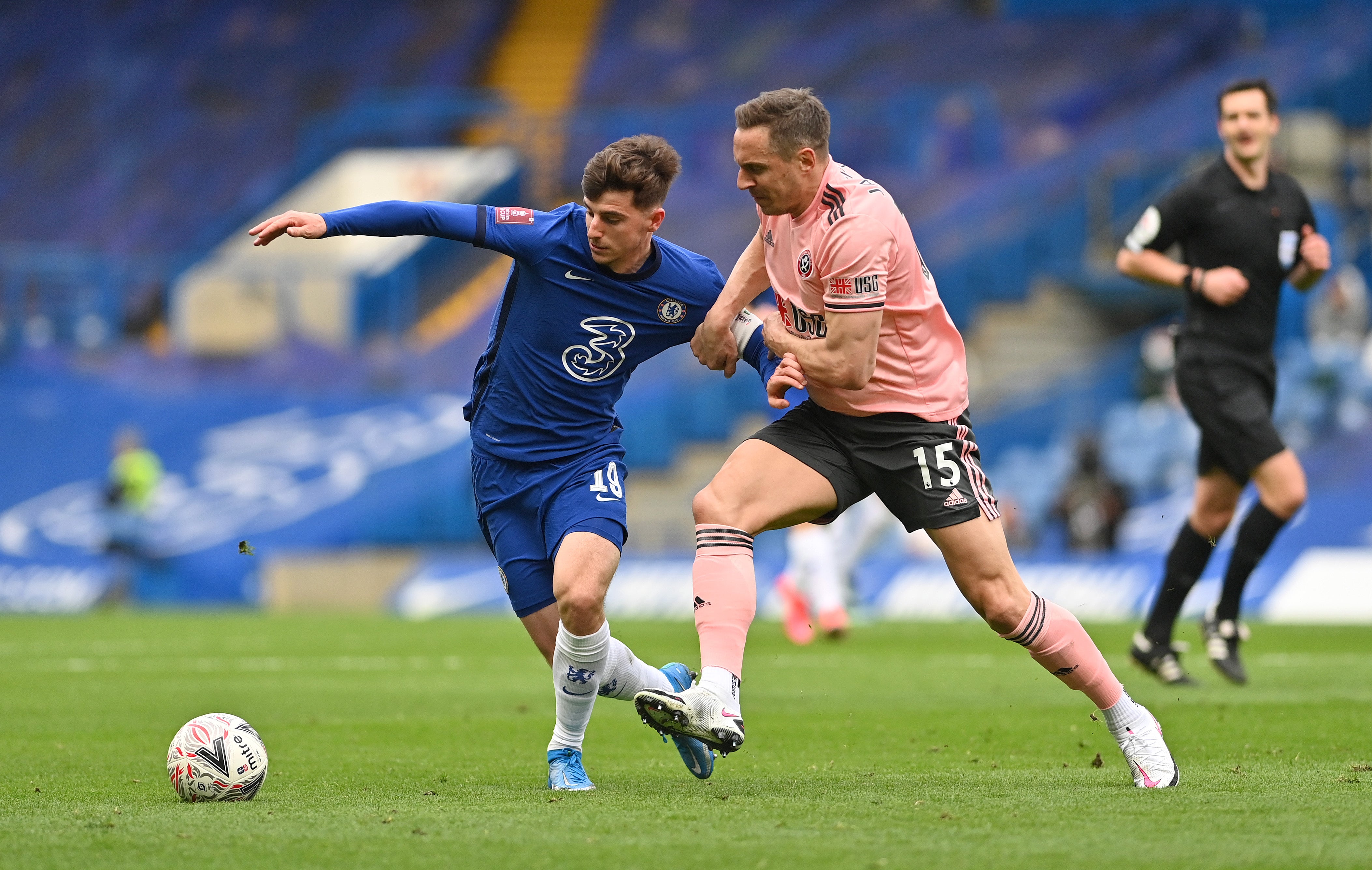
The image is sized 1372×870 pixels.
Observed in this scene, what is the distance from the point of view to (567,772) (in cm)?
560

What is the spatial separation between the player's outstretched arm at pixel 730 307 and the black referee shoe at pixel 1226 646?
12.9 feet

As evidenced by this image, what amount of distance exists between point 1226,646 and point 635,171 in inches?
181

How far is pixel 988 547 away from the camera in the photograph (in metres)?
5.27

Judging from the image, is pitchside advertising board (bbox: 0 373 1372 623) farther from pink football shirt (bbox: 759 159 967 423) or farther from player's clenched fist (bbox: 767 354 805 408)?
player's clenched fist (bbox: 767 354 805 408)

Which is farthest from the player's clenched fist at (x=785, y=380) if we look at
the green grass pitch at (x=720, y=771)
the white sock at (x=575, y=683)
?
the green grass pitch at (x=720, y=771)

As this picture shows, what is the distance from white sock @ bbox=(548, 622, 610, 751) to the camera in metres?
5.64

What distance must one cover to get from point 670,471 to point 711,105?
26.3 feet

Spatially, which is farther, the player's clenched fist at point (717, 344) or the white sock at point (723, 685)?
the player's clenched fist at point (717, 344)

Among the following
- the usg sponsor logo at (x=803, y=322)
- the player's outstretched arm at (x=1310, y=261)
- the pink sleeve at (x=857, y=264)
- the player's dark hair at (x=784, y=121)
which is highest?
the player's dark hair at (x=784, y=121)

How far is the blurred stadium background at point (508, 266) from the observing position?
18641 millimetres

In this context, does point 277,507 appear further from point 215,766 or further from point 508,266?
point 215,766

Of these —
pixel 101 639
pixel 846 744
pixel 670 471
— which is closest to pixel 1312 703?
pixel 846 744

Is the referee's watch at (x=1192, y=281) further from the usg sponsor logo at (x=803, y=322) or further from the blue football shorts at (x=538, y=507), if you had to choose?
the blue football shorts at (x=538, y=507)

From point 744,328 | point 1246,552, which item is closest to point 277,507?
point 1246,552
